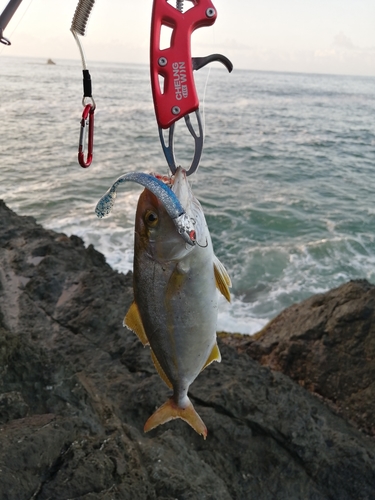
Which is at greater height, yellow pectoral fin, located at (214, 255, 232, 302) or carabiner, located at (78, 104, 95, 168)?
carabiner, located at (78, 104, 95, 168)

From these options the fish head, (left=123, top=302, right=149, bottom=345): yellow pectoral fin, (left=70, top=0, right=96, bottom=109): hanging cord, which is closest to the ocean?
(left=70, top=0, right=96, bottom=109): hanging cord

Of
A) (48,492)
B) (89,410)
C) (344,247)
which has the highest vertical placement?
(48,492)

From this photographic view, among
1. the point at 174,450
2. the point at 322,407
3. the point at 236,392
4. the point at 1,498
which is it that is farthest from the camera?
the point at 322,407

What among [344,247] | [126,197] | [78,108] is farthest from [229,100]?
[344,247]

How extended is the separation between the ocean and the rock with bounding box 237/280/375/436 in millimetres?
2227

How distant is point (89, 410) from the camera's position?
330 centimetres

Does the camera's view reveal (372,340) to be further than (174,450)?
Yes

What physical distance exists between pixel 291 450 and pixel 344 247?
869 cm

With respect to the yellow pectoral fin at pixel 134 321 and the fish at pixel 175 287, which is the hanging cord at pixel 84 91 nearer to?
the fish at pixel 175 287

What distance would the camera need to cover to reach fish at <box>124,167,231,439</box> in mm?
1771

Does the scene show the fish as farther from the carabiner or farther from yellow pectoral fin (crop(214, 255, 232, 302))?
the carabiner

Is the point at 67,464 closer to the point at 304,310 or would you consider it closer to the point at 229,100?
the point at 304,310

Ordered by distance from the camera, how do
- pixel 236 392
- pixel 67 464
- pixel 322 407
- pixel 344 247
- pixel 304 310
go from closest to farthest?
pixel 67 464 → pixel 236 392 → pixel 322 407 → pixel 304 310 → pixel 344 247

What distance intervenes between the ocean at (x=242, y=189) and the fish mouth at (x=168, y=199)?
1103mm
